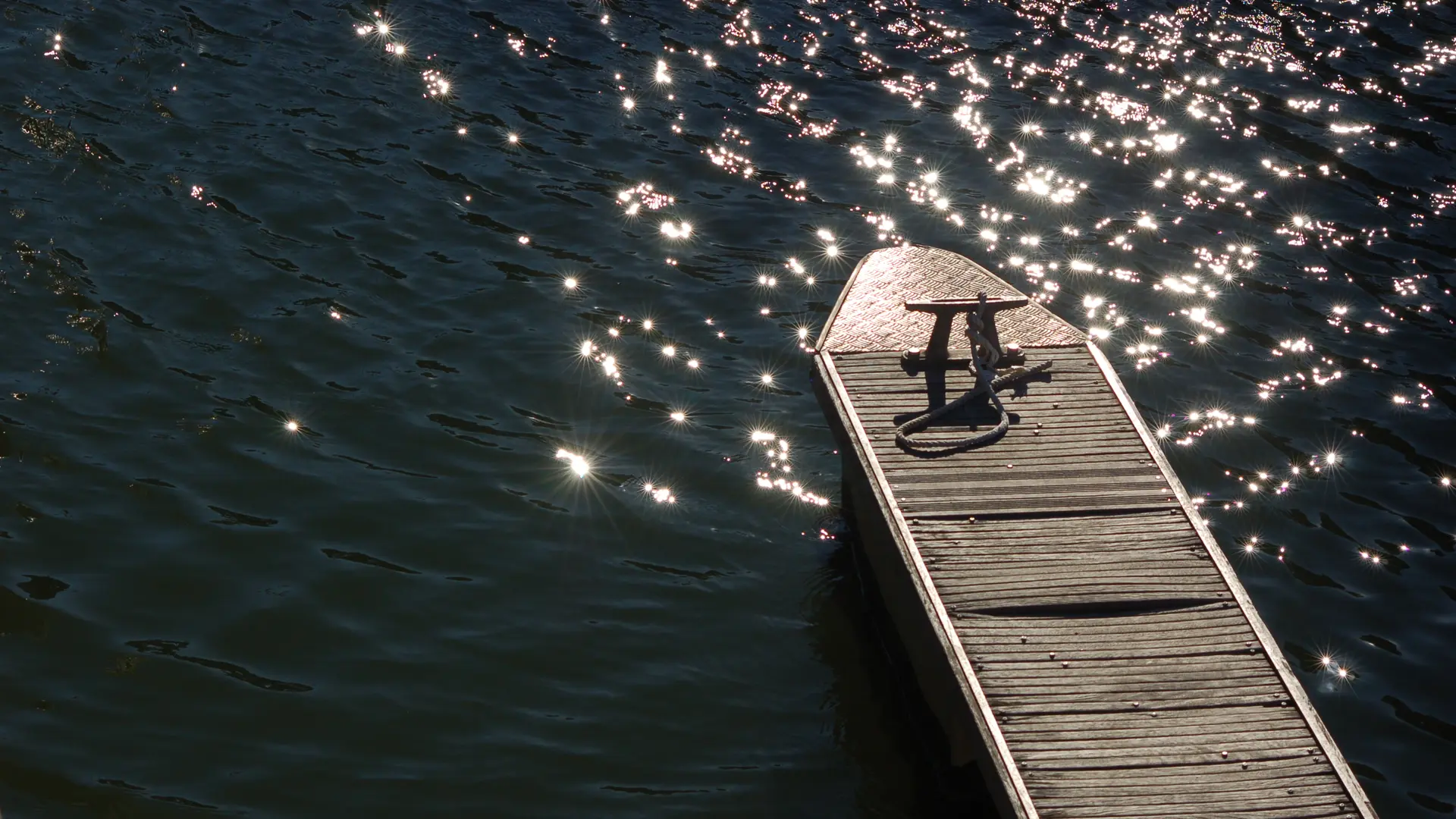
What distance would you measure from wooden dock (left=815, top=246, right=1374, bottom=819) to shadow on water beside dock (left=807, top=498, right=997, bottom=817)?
506 mm

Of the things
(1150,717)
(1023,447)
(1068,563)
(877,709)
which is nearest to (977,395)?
(1023,447)

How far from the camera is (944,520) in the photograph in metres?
10.7

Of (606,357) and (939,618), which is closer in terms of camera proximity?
(939,618)

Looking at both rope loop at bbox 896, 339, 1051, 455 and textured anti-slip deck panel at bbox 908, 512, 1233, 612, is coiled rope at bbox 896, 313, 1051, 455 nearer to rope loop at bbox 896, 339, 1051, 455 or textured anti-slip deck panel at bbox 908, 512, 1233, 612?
rope loop at bbox 896, 339, 1051, 455

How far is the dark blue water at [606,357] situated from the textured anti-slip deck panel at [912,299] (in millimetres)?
1454

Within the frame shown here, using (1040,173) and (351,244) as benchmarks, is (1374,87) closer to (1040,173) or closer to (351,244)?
(1040,173)

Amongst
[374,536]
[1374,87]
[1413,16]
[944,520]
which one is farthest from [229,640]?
[1413,16]

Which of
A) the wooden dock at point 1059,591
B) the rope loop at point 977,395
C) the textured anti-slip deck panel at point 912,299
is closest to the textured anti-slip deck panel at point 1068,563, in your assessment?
the wooden dock at point 1059,591

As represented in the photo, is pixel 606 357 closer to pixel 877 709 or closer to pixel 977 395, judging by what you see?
pixel 977 395

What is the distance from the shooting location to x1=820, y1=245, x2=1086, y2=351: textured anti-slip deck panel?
42.2 feet

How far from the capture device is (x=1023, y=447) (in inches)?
457

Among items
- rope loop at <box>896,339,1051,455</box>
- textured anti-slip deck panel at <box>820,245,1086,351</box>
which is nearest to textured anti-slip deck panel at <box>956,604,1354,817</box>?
rope loop at <box>896,339,1051,455</box>

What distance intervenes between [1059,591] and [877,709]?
6.12 ft

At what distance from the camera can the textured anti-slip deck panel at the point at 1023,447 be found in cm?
1099
